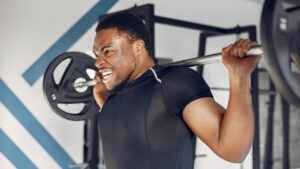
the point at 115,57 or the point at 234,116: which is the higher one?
the point at 115,57

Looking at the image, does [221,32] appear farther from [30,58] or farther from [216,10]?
[30,58]

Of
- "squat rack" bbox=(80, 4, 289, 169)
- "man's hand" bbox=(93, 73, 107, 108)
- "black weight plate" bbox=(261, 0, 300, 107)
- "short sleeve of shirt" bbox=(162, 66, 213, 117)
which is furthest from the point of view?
"squat rack" bbox=(80, 4, 289, 169)

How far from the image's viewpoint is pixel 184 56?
3471mm

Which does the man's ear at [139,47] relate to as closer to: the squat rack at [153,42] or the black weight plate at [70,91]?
the black weight plate at [70,91]

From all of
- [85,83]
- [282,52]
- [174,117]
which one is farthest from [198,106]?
[85,83]

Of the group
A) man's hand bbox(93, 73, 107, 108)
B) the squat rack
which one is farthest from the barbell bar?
the squat rack

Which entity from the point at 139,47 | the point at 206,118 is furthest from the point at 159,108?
the point at 139,47

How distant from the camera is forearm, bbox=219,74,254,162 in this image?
974 millimetres

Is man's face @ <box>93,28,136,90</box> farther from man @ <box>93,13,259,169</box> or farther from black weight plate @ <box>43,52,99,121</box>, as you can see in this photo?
black weight plate @ <box>43,52,99,121</box>

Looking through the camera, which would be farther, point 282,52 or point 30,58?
point 30,58

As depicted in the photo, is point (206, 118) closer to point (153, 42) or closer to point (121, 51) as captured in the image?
point (121, 51)

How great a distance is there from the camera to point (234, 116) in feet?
3.22

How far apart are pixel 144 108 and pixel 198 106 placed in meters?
0.19

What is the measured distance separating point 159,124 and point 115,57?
0.96 feet
